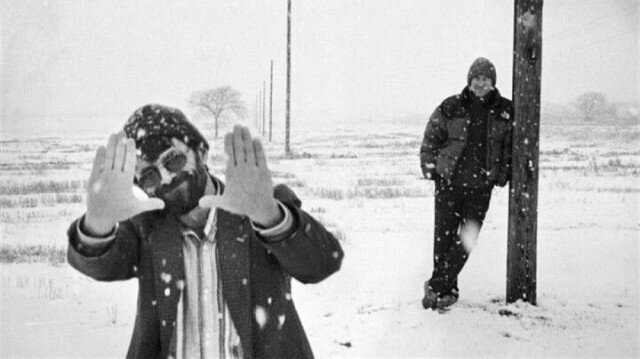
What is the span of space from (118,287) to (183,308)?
14.2ft

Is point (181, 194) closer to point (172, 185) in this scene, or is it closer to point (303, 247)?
point (172, 185)

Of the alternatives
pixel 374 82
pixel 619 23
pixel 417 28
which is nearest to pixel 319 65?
pixel 374 82

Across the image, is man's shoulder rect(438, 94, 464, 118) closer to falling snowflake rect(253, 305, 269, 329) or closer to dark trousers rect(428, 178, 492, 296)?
dark trousers rect(428, 178, 492, 296)

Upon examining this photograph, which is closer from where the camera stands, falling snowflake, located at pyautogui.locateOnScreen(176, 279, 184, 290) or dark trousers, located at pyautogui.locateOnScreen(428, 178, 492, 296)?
falling snowflake, located at pyautogui.locateOnScreen(176, 279, 184, 290)

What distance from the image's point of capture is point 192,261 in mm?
1665

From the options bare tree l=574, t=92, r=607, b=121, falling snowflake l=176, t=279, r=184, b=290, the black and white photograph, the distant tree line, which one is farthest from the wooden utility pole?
bare tree l=574, t=92, r=607, b=121

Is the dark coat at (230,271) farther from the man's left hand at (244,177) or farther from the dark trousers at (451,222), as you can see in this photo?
the dark trousers at (451,222)

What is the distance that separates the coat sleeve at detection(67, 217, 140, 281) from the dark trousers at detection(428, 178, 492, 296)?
3.23m

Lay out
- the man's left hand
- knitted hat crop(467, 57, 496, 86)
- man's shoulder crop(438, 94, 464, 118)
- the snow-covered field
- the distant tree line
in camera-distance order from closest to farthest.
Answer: the man's left hand, the snow-covered field, knitted hat crop(467, 57, 496, 86), man's shoulder crop(438, 94, 464, 118), the distant tree line

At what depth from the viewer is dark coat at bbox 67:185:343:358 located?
158 cm

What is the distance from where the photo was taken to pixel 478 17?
4331 inches

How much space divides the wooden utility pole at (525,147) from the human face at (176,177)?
132 inches

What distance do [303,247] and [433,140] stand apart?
3248 mm

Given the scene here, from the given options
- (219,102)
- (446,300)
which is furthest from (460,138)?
(219,102)
